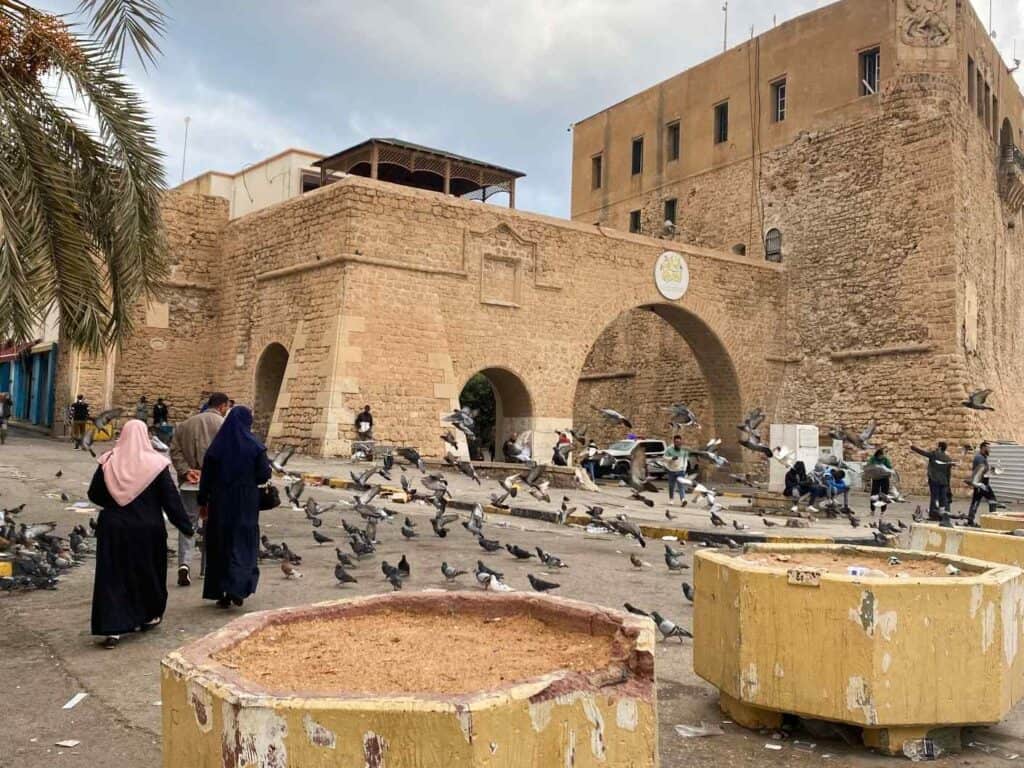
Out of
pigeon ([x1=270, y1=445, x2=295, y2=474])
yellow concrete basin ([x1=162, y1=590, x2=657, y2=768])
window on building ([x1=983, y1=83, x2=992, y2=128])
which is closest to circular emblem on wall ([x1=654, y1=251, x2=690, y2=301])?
pigeon ([x1=270, y1=445, x2=295, y2=474])

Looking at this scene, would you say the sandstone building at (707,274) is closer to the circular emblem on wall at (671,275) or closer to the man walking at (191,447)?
the circular emblem on wall at (671,275)

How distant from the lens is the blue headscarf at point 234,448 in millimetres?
6035

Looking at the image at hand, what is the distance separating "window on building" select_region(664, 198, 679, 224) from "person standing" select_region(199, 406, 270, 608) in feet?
85.8

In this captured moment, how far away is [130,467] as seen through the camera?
17.5 feet

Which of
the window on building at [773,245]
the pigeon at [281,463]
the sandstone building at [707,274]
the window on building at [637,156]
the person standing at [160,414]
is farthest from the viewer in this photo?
the window on building at [637,156]

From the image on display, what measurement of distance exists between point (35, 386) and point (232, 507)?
26.0 meters

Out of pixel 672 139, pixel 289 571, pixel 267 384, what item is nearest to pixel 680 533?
pixel 289 571

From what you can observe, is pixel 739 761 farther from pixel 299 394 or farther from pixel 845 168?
pixel 845 168

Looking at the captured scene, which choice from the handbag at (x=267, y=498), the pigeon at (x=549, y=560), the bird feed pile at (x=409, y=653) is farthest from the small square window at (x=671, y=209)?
the bird feed pile at (x=409, y=653)

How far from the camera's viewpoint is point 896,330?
78.2 ft

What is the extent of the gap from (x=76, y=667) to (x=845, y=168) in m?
24.7

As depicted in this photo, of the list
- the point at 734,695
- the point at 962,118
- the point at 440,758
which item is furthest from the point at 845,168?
the point at 440,758

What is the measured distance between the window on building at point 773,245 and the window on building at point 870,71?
4574 mm

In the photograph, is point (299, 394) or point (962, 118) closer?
point (299, 394)
